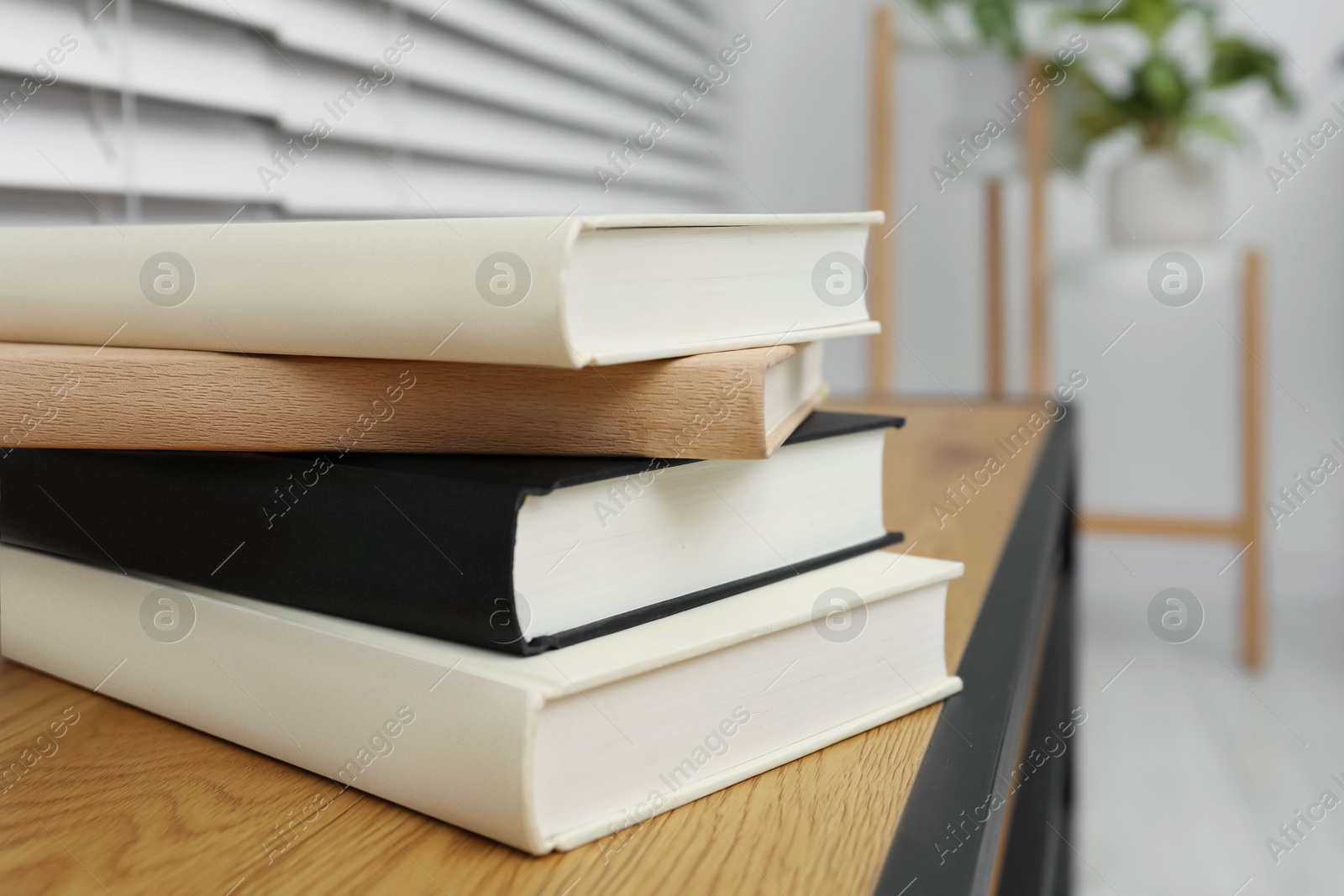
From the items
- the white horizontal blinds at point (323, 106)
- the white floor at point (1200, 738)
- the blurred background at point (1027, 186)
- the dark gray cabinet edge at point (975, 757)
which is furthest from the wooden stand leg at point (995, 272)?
the dark gray cabinet edge at point (975, 757)

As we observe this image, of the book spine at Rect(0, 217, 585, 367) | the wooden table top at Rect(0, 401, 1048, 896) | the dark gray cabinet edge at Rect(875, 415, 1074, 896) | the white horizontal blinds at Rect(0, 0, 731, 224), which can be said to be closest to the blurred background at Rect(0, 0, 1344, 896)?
the white horizontal blinds at Rect(0, 0, 731, 224)

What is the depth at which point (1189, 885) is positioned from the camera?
1220mm

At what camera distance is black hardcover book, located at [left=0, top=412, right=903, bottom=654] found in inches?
10.6

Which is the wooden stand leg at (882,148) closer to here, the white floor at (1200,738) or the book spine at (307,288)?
the white floor at (1200,738)

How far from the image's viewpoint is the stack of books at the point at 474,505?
261mm

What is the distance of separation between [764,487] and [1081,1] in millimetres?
2014

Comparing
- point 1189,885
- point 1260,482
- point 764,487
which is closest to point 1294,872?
point 1189,885

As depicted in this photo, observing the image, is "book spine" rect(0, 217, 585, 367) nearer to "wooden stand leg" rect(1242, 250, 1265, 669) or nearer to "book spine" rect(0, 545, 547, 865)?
"book spine" rect(0, 545, 547, 865)

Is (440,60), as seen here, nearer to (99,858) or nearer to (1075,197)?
(99,858)

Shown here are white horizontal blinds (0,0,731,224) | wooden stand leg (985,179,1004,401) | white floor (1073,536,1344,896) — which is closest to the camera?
white horizontal blinds (0,0,731,224)

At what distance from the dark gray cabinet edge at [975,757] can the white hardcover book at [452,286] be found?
0.13 meters

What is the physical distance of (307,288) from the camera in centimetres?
29

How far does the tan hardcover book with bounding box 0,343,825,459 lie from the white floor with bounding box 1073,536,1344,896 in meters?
1.18

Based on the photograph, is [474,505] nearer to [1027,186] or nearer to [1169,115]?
[1169,115]
